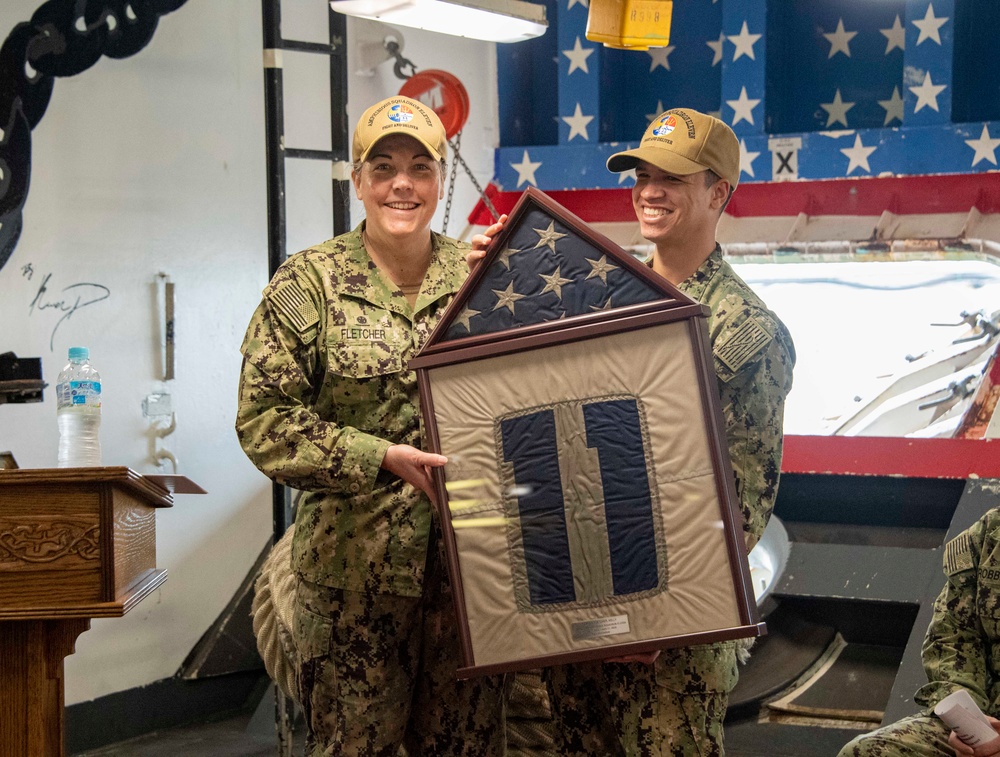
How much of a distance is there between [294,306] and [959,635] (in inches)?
66.2

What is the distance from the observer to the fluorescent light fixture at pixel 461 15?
154 inches

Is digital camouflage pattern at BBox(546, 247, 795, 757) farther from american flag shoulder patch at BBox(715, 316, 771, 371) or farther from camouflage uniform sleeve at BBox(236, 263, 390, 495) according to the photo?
camouflage uniform sleeve at BBox(236, 263, 390, 495)

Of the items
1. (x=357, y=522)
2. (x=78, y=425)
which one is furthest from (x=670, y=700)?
(x=78, y=425)

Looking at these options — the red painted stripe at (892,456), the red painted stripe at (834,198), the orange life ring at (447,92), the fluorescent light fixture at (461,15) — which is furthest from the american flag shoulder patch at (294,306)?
the red painted stripe at (834,198)

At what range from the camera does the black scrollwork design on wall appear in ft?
12.4

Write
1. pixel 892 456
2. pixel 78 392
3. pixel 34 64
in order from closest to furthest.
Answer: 1. pixel 78 392
2. pixel 34 64
3. pixel 892 456

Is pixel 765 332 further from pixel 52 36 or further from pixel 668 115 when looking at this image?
pixel 52 36

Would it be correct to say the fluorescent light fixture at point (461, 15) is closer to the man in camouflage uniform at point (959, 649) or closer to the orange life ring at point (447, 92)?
the orange life ring at point (447, 92)

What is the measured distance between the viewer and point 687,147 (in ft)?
7.74

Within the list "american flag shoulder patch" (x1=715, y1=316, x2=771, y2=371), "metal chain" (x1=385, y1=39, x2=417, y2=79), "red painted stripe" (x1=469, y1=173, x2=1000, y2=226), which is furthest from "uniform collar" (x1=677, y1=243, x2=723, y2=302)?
"red painted stripe" (x1=469, y1=173, x2=1000, y2=226)

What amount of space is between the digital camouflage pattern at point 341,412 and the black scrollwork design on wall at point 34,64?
180 centimetres

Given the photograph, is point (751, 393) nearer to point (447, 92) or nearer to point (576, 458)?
point (576, 458)

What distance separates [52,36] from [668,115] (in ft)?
7.90

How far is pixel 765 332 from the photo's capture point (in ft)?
7.29
